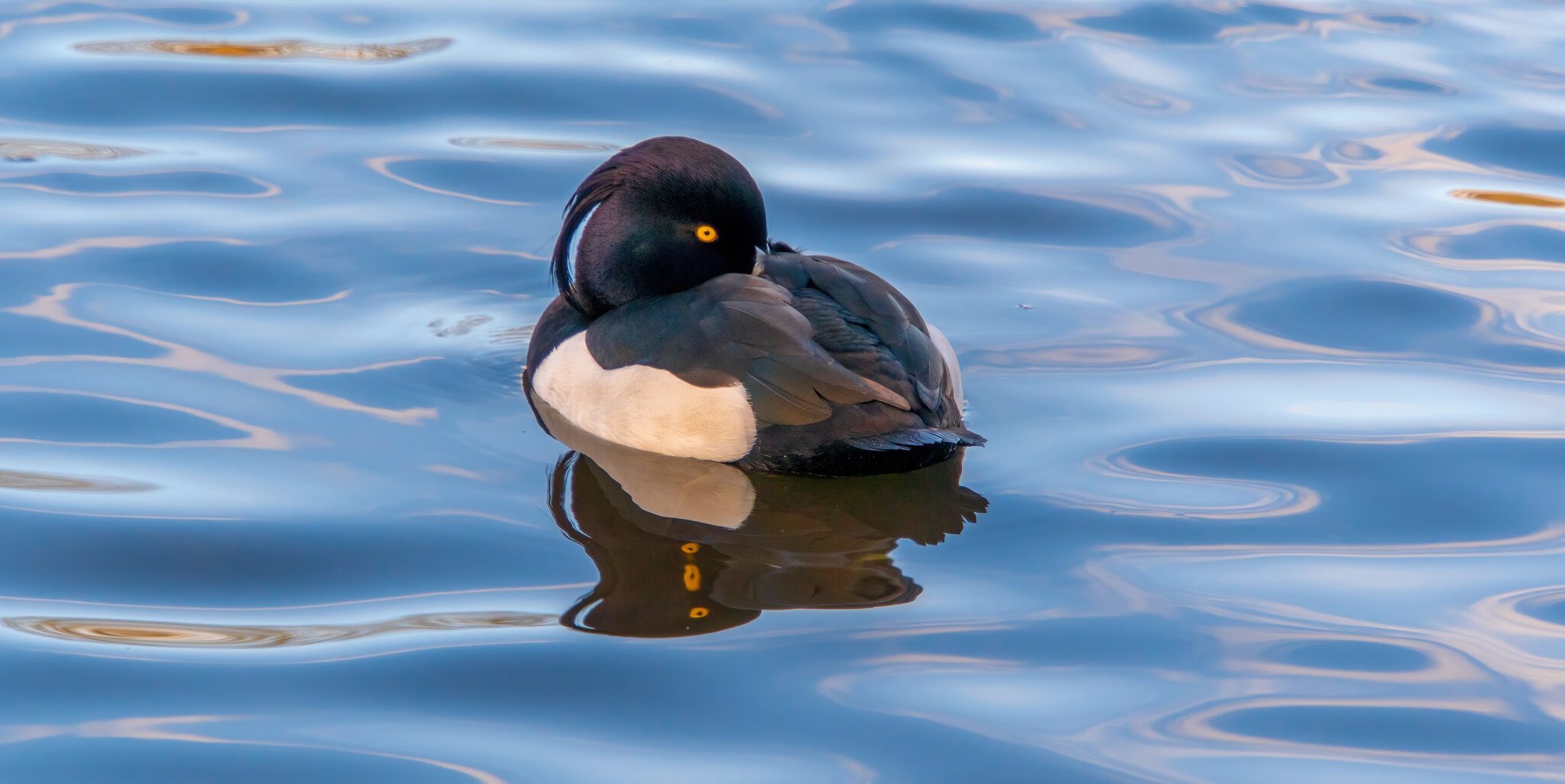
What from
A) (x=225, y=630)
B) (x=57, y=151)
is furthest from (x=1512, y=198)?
(x=57, y=151)

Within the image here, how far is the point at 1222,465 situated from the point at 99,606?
3.15 m

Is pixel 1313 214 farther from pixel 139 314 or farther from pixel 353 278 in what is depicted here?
pixel 139 314

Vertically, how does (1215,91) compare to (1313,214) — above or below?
above

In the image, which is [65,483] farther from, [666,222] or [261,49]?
[261,49]

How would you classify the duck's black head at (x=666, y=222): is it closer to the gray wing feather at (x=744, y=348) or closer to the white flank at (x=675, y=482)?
the gray wing feather at (x=744, y=348)

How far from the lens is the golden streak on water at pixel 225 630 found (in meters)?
3.92

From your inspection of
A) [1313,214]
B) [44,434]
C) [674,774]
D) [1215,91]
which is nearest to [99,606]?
[44,434]

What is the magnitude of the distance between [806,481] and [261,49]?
5139 mm

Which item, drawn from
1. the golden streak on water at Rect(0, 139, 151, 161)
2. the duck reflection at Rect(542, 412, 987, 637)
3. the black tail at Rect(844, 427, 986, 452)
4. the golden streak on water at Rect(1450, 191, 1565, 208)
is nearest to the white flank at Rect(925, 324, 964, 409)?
the duck reflection at Rect(542, 412, 987, 637)

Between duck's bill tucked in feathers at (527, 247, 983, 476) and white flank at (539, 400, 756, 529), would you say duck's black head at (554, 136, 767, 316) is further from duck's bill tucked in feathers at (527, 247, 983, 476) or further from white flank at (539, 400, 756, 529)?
white flank at (539, 400, 756, 529)

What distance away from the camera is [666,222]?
5.28 meters

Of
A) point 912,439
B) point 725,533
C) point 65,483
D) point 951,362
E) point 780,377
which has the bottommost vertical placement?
point 65,483

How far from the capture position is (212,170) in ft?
23.9

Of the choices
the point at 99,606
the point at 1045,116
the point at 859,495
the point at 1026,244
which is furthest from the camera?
the point at 1045,116
